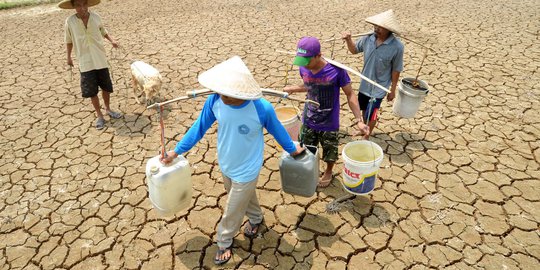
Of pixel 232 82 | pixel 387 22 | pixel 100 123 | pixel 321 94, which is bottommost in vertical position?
pixel 100 123

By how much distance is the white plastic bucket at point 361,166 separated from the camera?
10.3ft

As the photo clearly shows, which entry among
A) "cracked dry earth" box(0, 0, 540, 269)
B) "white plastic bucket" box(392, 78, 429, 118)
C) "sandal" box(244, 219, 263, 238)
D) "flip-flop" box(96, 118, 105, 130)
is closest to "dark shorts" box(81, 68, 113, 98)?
"flip-flop" box(96, 118, 105, 130)

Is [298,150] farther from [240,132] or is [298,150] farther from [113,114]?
[113,114]

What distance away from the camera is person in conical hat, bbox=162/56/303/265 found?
2.27m

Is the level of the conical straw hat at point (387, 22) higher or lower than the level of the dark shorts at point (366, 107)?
higher

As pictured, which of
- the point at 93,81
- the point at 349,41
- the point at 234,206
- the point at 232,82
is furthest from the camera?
the point at 93,81

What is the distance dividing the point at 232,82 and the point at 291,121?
1482 mm

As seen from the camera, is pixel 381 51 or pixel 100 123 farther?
pixel 100 123

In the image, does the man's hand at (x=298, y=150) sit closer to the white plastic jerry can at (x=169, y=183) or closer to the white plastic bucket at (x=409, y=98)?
the white plastic jerry can at (x=169, y=183)

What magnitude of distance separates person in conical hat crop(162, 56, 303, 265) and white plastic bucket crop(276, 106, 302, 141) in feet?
2.66

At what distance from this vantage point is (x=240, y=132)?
8.05 feet

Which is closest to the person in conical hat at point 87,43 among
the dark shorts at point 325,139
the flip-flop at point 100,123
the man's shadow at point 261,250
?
the flip-flop at point 100,123

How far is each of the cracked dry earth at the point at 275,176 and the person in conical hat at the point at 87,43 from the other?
2.25 feet

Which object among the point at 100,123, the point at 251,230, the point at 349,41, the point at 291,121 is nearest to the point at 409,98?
the point at 349,41
